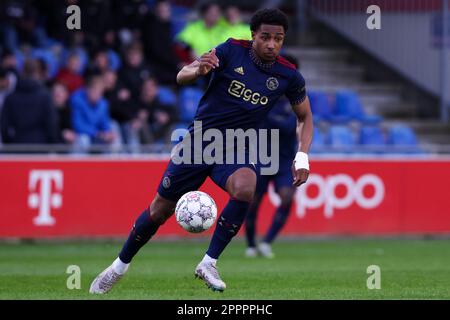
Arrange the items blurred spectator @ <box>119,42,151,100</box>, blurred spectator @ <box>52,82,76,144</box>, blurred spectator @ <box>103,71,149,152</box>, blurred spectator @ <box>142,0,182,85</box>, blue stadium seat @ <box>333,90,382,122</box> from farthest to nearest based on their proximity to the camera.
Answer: blue stadium seat @ <box>333,90,382,122</box>, blurred spectator @ <box>142,0,182,85</box>, blurred spectator @ <box>119,42,151,100</box>, blurred spectator @ <box>103,71,149,152</box>, blurred spectator @ <box>52,82,76,144</box>

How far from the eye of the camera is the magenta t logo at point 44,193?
1727cm

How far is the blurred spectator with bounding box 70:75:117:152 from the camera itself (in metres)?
18.6

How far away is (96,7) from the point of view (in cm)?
2053

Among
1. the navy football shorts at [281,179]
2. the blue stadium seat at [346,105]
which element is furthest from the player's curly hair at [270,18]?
the blue stadium seat at [346,105]

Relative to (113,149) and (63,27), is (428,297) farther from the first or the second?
(63,27)

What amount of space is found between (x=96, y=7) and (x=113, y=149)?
3625 mm

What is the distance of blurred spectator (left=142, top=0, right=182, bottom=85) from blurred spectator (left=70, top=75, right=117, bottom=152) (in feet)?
7.31

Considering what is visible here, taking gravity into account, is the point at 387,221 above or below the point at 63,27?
below

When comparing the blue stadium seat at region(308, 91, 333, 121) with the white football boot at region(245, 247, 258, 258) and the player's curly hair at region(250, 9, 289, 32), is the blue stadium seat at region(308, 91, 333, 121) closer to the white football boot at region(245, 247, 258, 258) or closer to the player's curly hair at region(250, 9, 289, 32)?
the white football boot at region(245, 247, 258, 258)

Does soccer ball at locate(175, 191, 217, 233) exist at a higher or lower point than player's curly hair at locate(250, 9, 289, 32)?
lower

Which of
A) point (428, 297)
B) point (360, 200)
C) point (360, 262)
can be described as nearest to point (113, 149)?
point (360, 200)

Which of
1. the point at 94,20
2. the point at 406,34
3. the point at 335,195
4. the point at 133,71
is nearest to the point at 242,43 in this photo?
the point at 335,195

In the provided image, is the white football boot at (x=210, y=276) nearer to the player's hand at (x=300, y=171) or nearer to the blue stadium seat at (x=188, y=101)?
the player's hand at (x=300, y=171)

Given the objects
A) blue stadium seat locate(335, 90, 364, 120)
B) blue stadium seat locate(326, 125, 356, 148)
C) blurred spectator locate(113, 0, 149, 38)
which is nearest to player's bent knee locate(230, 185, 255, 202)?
blue stadium seat locate(326, 125, 356, 148)
